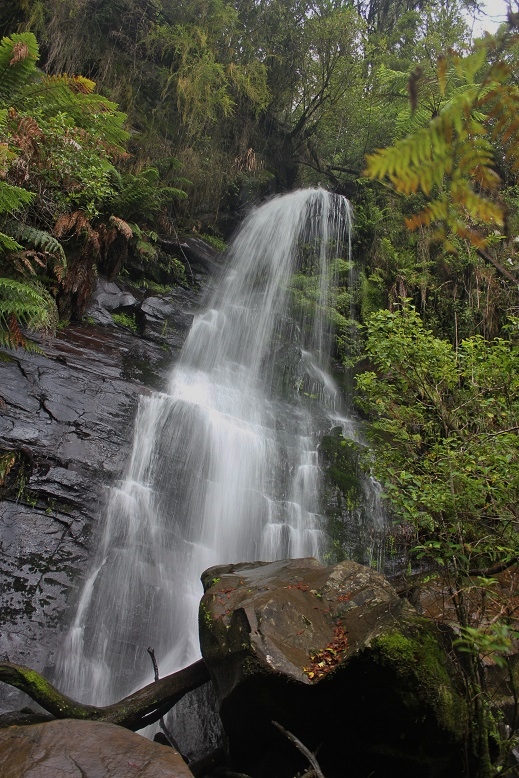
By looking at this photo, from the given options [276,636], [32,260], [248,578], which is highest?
[32,260]

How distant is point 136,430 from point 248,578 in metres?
3.48

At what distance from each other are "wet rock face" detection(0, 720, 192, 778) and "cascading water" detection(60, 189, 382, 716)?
2.38m

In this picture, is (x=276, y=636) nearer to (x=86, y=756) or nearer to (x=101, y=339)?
(x=86, y=756)

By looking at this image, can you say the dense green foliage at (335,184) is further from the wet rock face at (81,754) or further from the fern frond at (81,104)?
the wet rock face at (81,754)

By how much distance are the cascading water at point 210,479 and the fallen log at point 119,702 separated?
1.17 meters

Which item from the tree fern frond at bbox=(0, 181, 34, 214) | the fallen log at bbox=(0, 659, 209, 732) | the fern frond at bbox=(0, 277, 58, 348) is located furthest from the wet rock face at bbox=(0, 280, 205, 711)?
the tree fern frond at bbox=(0, 181, 34, 214)

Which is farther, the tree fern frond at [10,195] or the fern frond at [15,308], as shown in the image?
the fern frond at [15,308]

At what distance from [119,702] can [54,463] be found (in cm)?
316

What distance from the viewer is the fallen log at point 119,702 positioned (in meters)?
3.81

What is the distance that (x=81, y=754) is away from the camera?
268 cm

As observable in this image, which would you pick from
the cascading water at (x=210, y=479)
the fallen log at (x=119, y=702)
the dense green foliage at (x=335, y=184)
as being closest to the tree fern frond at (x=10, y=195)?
the dense green foliage at (x=335, y=184)

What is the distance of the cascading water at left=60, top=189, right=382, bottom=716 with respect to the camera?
5.55 meters

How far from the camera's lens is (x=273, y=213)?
49.3 feet

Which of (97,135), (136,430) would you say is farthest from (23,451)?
(97,135)
